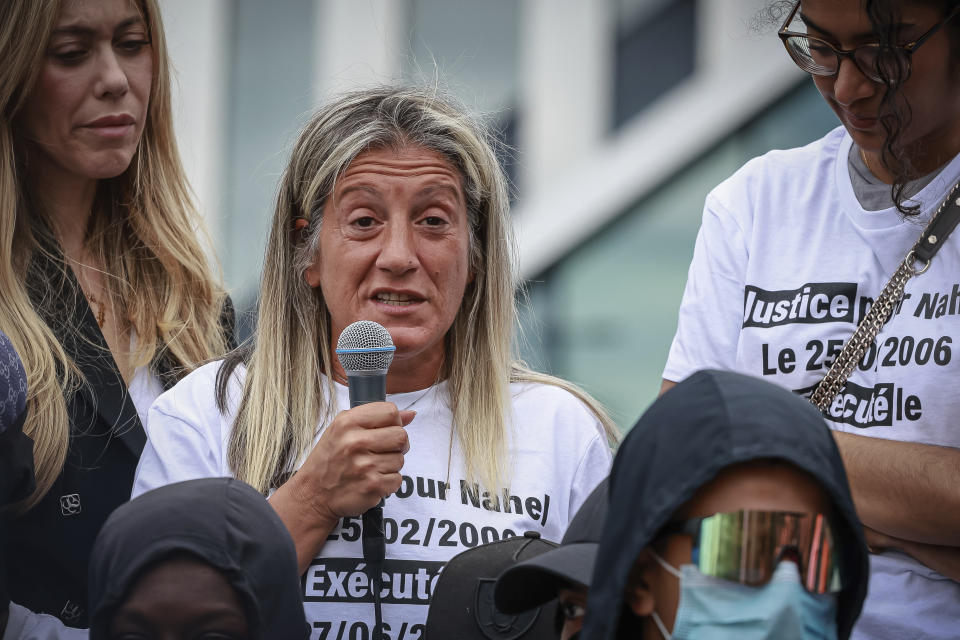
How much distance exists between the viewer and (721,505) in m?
1.89

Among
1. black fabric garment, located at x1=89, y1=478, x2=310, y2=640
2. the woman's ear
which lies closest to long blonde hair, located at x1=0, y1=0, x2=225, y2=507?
black fabric garment, located at x1=89, y1=478, x2=310, y2=640

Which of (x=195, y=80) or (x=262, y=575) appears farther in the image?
(x=195, y=80)

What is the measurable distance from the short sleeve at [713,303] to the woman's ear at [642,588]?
3.37 feet

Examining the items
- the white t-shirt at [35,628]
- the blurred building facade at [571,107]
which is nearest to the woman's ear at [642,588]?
the white t-shirt at [35,628]

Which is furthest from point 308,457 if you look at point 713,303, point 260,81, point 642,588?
point 260,81

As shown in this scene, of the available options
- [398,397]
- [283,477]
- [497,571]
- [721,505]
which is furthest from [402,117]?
[721,505]

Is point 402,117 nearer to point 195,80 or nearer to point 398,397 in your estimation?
point 398,397

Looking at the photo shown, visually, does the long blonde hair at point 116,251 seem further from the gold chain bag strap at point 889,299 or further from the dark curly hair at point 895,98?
the dark curly hair at point 895,98

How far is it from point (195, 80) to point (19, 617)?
11.2 metres

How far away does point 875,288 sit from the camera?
2797 millimetres

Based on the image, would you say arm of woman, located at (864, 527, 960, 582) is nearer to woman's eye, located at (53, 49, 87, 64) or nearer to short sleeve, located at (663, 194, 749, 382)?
short sleeve, located at (663, 194, 749, 382)

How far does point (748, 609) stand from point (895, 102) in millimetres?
1280

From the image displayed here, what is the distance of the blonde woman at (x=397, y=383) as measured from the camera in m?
2.97

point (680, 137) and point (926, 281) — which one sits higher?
point (680, 137)
